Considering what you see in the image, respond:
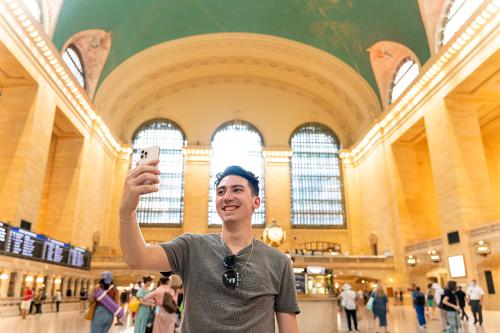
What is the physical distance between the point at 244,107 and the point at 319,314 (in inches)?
872

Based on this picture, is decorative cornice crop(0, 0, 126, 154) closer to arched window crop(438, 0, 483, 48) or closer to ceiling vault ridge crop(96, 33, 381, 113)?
ceiling vault ridge crop(96, 33, 381, 113)

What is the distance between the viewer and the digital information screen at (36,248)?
11.8m

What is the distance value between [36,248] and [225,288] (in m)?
14.7

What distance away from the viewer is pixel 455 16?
51.6 ft

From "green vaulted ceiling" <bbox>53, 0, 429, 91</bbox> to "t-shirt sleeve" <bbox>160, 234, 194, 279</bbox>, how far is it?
59.3ft

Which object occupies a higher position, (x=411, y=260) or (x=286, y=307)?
(x=411, y=260)

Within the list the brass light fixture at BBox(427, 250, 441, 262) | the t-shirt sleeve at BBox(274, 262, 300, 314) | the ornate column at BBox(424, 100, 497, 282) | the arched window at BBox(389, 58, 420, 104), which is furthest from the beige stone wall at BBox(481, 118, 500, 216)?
the t-shirt sleeve at BBox(274, 262, 300, 314)

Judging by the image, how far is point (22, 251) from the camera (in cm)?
1267

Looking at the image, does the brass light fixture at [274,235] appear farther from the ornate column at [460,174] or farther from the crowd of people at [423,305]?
the ornate column at [460,174]

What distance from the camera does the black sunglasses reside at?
123 cm

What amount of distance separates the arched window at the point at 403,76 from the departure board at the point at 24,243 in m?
17.4

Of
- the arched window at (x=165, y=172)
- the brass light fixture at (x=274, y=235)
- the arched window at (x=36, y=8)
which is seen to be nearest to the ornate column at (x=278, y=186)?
the arched window at (x=165, y=172)

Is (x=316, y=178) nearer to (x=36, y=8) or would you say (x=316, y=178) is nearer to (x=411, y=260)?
(x=411, y=260)

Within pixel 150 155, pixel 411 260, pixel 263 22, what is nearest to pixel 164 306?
pixel 150 155
